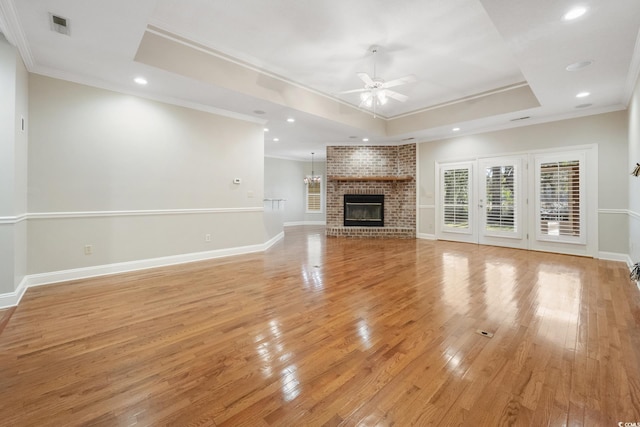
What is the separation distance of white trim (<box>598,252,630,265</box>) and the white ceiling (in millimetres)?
2678

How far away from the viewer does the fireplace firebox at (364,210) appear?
8125mm

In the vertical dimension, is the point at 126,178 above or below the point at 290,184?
below

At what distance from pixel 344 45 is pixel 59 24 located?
3122 mm

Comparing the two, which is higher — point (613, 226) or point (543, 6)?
point (543, 6)

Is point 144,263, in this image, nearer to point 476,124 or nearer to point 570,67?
point 570,67

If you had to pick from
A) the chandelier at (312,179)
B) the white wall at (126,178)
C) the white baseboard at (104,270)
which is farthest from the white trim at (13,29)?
the chandelier at (312,179)

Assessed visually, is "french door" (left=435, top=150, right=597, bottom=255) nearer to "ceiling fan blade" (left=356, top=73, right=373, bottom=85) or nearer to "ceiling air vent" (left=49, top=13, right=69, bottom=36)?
"ceiling fan blade" (left=356, top=73, right=373, bottom=85)

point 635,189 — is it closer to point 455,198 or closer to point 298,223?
point 455,198

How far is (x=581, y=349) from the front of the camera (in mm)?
1986

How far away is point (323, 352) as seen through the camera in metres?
1.94

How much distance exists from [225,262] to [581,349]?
14.9 feet

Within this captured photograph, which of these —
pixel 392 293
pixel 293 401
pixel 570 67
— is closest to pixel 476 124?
pixel 570 67

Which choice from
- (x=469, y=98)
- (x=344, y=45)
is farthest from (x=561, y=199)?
(x=344, y=45)

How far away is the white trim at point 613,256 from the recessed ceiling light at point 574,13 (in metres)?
4.52
